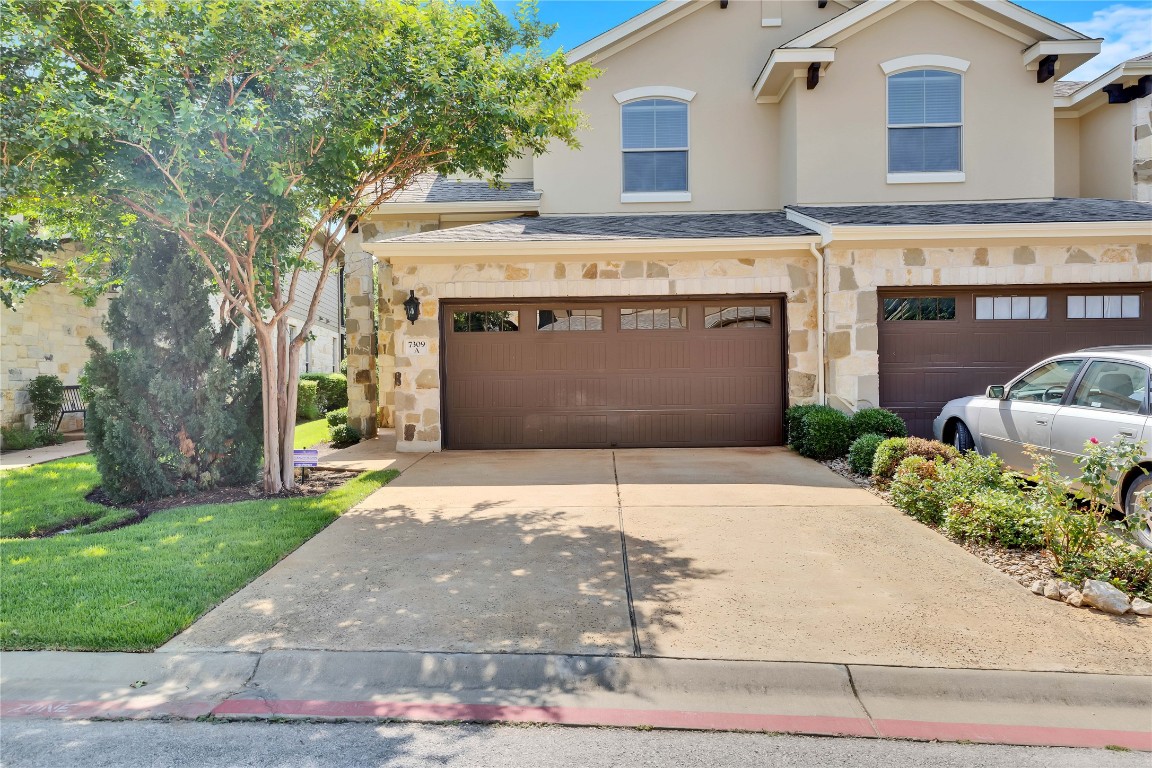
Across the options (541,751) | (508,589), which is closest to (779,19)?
(508,589)

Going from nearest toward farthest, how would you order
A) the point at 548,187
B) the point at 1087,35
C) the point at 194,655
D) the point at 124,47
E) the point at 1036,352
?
the point at 194,655
the point at 124,47
the point at 1036,352
the point at 1087,35
the point at 548,187

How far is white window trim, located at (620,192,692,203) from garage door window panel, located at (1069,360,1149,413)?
25.5ft

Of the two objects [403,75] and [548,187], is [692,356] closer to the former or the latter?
A: [548,187]

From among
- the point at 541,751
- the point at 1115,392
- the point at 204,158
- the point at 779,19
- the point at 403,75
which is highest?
the point at 779,19

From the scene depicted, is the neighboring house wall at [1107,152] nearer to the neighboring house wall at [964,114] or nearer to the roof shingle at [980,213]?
the roof shingle at [980,213]

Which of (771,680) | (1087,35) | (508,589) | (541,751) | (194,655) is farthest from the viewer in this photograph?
(1087,35)

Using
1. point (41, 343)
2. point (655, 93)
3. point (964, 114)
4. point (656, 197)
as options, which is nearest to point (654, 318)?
point (656, 197)

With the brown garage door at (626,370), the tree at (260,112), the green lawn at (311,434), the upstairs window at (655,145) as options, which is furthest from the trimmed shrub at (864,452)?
the green lawn at (311,434)

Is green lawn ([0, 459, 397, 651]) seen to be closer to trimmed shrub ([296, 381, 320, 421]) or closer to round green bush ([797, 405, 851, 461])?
round green bush ([797, 405, 851, 461])

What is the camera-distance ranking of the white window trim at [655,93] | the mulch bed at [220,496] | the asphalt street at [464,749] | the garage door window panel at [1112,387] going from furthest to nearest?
1. the white window trim at [655,93]
2. the mulch bed at [220,496]
3. the garage door window panel at [1112,387]
4. the asphalt street at [464,749]

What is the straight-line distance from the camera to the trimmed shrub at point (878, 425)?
959cm

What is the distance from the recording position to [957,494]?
638cm

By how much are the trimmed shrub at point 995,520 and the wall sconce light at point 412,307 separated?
7.87 m

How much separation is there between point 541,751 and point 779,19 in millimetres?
13772
